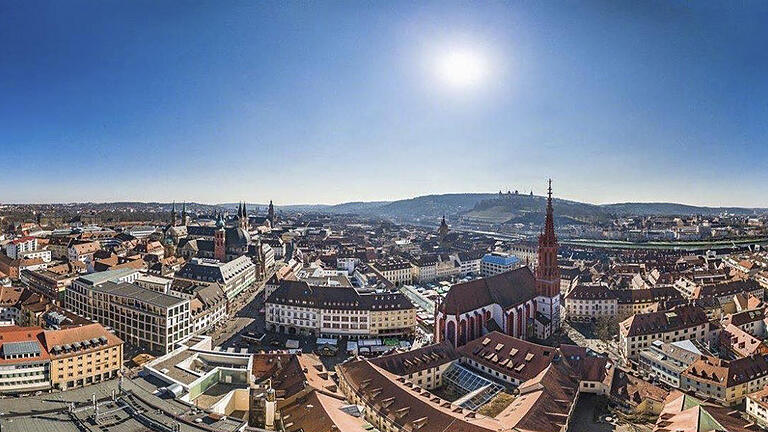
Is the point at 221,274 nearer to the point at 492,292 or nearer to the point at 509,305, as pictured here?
the point at 492,292

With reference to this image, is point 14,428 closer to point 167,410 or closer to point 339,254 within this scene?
point 167,410

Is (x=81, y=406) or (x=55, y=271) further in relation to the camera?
(x=55, y=271)

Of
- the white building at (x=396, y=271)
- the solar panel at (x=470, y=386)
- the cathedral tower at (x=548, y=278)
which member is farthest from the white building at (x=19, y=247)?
the cathedral tower at (x=548, y=278)

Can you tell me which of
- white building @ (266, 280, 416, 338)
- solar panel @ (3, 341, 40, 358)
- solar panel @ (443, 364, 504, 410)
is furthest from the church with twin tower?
solar panel @ (3, 341, 40, 358)

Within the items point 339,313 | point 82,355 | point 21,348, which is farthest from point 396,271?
point 21,348

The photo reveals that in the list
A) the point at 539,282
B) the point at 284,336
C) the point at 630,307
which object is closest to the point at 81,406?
the point at 284,336

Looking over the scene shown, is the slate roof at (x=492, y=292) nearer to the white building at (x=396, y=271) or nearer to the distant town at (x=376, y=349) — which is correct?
the distant town at (x=376, y=349)
